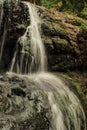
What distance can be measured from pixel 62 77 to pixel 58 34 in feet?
6.73

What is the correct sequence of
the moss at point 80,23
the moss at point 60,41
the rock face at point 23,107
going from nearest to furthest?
the rock face at point 23,107, the moss at point 60,41, the moss at point 80,23

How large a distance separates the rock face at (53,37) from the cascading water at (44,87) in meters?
0.26

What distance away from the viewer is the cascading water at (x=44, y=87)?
7.51m

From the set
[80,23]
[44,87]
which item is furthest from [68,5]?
[44,87]

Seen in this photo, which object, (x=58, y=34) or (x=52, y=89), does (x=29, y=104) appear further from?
(x=58, y=34)

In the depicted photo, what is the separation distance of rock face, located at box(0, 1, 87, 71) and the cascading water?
0.26m

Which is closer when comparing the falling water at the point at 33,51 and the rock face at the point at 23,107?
the rock face at the point at 23,107

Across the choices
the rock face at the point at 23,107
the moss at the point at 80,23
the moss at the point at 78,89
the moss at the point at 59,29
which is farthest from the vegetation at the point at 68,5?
the rock face at the point at 23,107

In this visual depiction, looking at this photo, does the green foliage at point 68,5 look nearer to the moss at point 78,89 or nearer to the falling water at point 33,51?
the falling water at point 33,51

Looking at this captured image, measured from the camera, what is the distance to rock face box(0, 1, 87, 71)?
36.1 ft

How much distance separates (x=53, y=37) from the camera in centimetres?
1131

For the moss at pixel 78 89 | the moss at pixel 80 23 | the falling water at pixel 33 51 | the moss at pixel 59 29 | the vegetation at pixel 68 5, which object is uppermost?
the vegetation at pixel 68 5

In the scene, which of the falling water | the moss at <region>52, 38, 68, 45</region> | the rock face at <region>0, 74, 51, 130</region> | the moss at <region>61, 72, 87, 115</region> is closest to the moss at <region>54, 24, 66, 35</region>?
the moss at <region>52, 38, 68, 45</region>

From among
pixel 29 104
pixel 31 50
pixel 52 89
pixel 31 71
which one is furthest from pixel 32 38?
pixel 29 104
